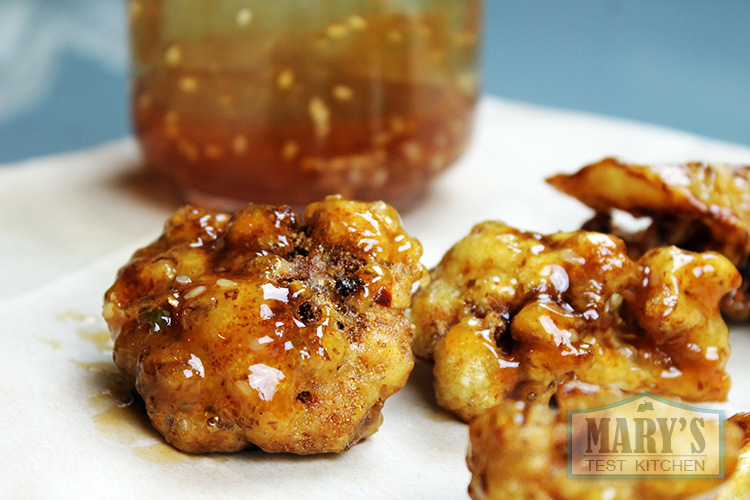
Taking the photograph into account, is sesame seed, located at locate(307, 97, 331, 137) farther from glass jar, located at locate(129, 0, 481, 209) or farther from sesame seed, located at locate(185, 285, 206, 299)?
sesame seed, located at locate(185, 285, 206, 299)

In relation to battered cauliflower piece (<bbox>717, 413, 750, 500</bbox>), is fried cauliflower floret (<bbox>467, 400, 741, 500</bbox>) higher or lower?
higher

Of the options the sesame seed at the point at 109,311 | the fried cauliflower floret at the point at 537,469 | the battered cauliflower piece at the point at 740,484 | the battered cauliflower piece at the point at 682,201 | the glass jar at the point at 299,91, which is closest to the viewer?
the fried cauliflower floret at the point at 537,469

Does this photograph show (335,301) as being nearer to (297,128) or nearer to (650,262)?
(650,262)

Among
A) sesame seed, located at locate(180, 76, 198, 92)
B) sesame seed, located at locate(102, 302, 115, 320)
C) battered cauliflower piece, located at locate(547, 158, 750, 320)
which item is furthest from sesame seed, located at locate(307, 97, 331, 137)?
sesame seed, located at locate(102, 302, 115, 320)

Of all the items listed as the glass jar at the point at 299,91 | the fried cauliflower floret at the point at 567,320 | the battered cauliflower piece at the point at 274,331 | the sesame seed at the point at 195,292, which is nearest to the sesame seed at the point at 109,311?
the battered cauliflower piece at the point at 274,331

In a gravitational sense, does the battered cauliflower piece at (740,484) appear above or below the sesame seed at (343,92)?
below

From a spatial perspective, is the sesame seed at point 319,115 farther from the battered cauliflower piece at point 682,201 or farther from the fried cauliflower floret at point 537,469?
the fried cauliflower floret at point 537,469
